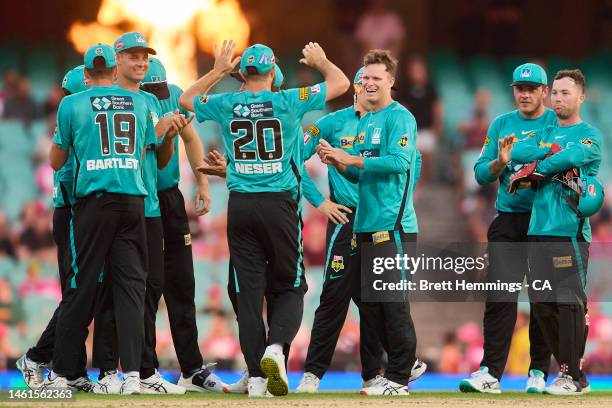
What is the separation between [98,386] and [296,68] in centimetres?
1155

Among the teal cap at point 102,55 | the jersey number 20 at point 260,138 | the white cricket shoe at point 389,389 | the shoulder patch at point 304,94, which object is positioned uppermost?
the teal cap at point 102,55

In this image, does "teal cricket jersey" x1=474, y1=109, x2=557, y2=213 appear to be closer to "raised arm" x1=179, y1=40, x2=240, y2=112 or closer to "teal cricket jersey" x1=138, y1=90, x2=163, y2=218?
Answer: "raised arm" x1=179, y1=40, x2=240, y2=112

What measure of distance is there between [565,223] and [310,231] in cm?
790

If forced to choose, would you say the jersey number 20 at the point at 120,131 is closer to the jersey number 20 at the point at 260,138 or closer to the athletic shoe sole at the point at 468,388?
the jersey number 20 at the point at 260,138

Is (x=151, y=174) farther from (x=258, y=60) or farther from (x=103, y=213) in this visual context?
(x=258, y=60)

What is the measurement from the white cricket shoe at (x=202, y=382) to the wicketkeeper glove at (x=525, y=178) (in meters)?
2.40

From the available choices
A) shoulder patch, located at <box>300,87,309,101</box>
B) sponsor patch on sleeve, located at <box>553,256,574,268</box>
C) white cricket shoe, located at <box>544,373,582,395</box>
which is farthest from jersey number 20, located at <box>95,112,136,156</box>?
white cricket shoe, located at <box>544,373,582,395</box>

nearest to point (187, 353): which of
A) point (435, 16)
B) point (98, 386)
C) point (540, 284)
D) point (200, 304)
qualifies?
point (98, 386)

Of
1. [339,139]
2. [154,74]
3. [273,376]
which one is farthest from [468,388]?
[154,74]

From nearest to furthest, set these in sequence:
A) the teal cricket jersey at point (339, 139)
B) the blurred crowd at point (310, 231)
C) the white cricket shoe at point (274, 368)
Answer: the white cricket shoe at point (274, 368), the teal cricket jersey at point (339, 139), the blurred crowd at point (310, 231)

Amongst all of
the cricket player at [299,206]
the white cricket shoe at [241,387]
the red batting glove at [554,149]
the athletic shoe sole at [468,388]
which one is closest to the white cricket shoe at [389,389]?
the cricket player at [299,206]

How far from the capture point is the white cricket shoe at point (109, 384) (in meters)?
7.70

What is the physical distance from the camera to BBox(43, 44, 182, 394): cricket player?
7348 millimetres

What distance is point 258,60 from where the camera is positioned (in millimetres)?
7441
